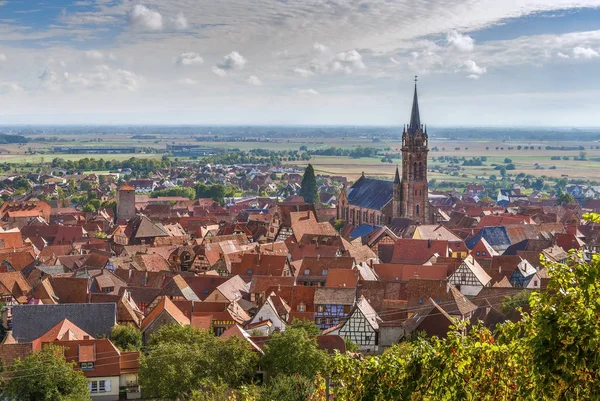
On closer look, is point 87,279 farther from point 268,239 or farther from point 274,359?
point 268,239

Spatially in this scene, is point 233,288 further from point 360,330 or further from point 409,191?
point 409,191

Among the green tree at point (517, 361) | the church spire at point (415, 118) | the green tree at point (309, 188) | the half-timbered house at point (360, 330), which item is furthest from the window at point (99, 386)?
the green tree at point (309, 188)

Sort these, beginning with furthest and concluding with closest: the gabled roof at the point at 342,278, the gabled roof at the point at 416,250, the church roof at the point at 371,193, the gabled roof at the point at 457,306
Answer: the church roof at the point at 371,193
the gabled roof at the point at 416,250
the gabled roof at the point at 342,278
the gabled roof at the point at 457,306

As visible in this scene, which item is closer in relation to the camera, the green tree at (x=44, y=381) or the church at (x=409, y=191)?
the green tree at (x=44, y=381)

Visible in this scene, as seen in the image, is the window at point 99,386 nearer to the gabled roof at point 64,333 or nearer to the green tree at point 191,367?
the gabled roof at point 64,333

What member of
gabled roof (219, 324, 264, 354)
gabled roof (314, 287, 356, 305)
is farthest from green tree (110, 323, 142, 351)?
gabled roof (314, 287, 356, 305)

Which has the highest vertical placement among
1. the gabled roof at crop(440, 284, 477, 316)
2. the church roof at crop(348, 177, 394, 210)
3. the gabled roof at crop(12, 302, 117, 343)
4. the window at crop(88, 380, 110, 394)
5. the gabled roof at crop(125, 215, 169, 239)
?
the church roof at crop(348, 177, 394, 210)

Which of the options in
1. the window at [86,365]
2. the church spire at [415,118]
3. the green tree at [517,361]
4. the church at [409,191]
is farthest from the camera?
the church spire at [415,118]

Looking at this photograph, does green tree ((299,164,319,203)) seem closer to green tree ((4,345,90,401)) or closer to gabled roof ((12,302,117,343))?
gabled roof ((12,302,117,343))
